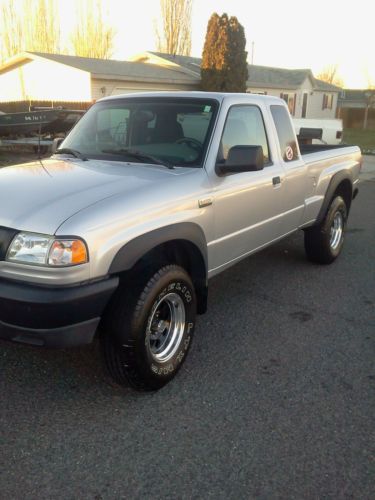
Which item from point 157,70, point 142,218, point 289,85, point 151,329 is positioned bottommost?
point 151,329

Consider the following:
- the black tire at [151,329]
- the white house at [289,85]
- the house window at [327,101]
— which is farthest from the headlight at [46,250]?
the house window at [327,101]

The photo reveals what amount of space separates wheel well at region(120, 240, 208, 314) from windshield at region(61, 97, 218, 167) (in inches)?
25.5

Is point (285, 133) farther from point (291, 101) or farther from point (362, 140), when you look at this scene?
point (291, 101)

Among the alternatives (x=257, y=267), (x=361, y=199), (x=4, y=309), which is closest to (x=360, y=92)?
(x=361, y=199)

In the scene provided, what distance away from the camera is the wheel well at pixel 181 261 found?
2.98 metres

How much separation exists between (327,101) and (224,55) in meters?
19.9

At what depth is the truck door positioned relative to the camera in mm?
3625

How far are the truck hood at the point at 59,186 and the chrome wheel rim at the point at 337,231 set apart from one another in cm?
315

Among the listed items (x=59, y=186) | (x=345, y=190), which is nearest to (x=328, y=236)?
(x=345, y=190)

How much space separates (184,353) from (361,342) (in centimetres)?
151

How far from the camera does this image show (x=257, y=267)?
5.79m

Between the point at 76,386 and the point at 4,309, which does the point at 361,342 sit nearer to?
the point at 76,386

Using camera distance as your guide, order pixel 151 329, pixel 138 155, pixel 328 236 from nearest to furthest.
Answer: pixel 151 329 < pixel 138 155 < pixel 328 236

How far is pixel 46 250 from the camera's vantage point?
249cm
